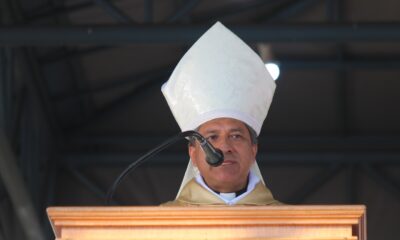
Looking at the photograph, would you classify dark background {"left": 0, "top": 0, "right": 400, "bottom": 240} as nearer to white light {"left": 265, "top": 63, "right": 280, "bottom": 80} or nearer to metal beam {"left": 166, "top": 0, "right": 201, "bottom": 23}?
metal beam {"left": 166, "top": 0, "right": 201, "bottom": 23}

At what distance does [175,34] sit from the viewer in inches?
304

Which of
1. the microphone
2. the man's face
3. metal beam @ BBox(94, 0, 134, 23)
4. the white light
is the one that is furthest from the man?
the white light

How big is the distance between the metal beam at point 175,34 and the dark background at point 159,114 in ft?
1.17

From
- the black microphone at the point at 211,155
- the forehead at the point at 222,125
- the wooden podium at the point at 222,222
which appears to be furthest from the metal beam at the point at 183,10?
the wooden podium at the point at 222,222

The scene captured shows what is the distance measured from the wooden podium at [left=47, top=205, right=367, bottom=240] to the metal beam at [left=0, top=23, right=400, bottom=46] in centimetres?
483

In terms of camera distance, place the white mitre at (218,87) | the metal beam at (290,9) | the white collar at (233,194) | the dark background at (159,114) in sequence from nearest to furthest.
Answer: the white collar at (233,194), the white mitre at (218,87), the dark background at (159,114), the metal beam at (290,9)

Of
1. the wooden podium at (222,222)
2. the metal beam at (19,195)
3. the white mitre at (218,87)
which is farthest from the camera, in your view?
the metal beam at (19,195)

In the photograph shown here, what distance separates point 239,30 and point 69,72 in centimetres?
215

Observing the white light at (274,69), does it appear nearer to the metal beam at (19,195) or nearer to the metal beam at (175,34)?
the metal beam at (175,34)

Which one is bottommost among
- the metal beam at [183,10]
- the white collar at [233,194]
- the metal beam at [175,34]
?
the white collar at [233,194]

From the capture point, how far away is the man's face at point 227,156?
Answer: 4246 mm

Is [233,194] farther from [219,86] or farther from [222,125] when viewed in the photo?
[219,86]

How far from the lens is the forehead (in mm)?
4293

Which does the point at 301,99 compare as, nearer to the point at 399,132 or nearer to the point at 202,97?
the point at 399,132
